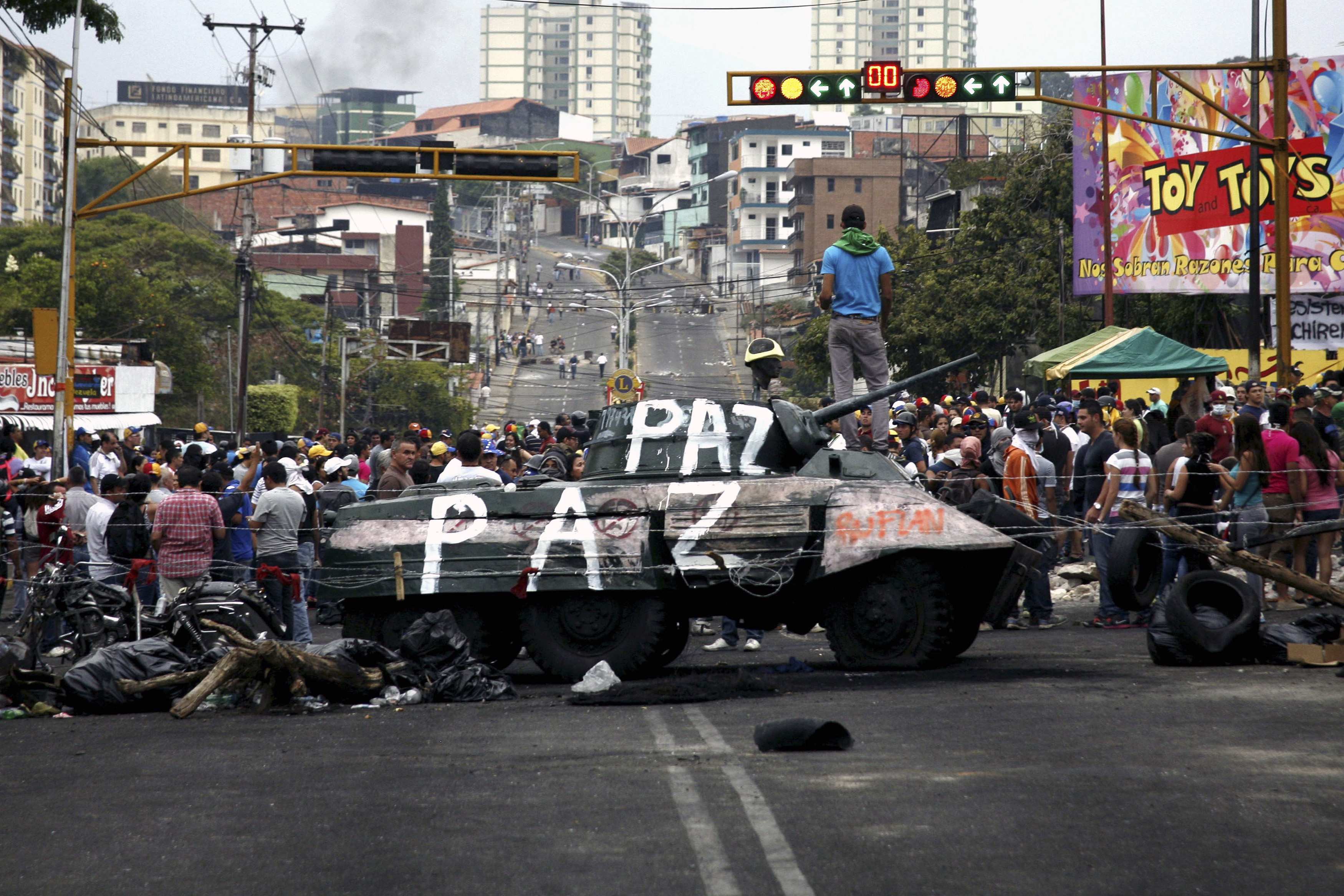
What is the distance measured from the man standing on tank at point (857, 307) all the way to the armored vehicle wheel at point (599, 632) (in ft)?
9.03

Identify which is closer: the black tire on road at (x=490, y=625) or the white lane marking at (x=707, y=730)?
the white lane marking at (x=707, y=730)

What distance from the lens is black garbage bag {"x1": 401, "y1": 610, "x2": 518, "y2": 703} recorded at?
36.2 ft

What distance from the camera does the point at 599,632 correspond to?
38.1ft

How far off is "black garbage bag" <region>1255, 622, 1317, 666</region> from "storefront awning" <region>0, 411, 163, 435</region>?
2700 centimetres

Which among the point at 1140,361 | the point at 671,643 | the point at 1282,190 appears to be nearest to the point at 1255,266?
the point at 1140,361

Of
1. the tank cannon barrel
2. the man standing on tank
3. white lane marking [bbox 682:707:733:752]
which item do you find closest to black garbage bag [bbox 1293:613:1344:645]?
the tank cannon barrel

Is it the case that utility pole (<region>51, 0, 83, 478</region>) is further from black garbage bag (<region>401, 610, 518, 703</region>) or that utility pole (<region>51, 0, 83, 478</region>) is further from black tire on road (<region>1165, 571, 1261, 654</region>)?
black tire on road (<region>1165, 571, 1261, 654</region>)

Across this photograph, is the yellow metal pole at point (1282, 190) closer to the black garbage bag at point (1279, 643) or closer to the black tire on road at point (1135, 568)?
the black tire on road at point (1135, 568)

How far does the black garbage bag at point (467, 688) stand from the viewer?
1102 centimetres

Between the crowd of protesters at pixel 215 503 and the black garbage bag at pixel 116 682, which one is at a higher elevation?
the crowd of protesters at pixel 215 503

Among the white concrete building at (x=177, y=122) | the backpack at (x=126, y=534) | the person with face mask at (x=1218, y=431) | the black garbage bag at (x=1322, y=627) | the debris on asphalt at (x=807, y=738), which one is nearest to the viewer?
the debris on asphalt at (x=807, y=738)

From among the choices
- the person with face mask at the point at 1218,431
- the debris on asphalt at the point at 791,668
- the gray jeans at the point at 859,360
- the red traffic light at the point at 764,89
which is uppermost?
the red traffic light at the point at 764,89

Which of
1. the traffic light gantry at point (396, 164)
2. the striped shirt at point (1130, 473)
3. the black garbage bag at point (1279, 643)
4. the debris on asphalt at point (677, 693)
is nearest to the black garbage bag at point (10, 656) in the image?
the debris on asphalt at point (677, 693)

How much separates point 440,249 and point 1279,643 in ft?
326
